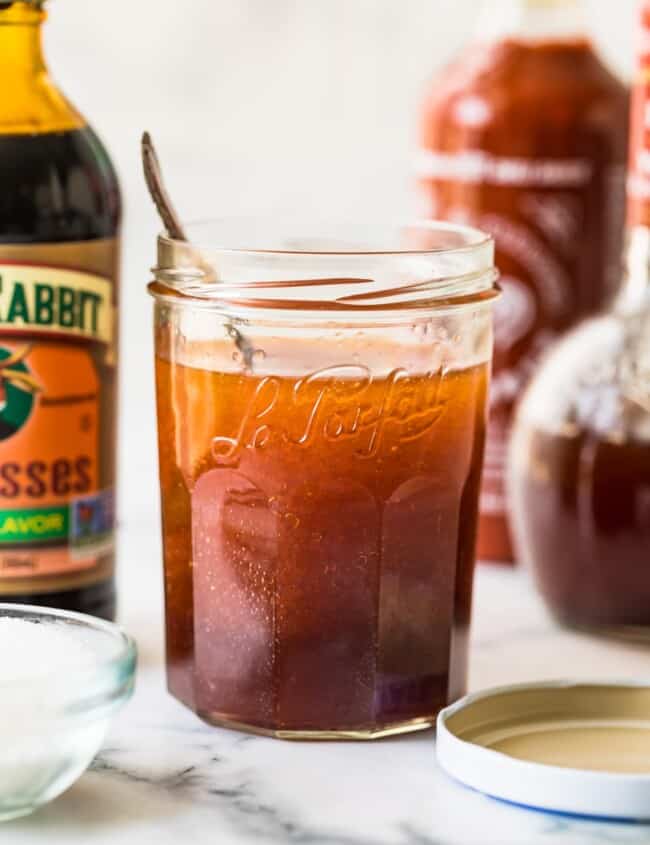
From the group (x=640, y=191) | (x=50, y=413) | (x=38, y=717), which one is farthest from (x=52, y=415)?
(x=640, y=191)

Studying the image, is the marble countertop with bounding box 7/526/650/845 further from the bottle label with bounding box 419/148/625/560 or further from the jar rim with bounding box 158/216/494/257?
the bottle label with bounding box 419/148/625/560

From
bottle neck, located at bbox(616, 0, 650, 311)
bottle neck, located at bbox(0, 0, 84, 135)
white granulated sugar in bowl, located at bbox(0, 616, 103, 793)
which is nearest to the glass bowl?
white granulated sugar in bowl, located at bbox(0, 616, 103, 793)

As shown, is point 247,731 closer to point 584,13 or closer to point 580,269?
point 580,269

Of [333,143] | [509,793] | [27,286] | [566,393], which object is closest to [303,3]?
[333,143]

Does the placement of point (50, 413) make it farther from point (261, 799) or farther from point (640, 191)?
point (640, 191)

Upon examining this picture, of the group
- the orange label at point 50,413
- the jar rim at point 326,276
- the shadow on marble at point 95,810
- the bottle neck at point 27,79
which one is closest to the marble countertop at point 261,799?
the shadow on marble at point 95,810
